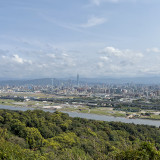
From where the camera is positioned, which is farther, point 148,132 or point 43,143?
point 148,132

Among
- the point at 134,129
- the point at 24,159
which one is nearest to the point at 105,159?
the point at 24,159

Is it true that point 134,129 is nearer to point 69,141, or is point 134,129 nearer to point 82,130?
point 82,130

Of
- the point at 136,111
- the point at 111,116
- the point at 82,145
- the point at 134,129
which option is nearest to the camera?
the point at 82,145

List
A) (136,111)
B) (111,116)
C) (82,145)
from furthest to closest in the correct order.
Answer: (136,111)
(111,116)
(82,145)

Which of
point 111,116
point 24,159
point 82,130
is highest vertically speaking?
point 24,159

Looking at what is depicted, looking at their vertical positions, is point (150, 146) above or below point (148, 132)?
above

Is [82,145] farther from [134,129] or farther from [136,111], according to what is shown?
[136,111]
